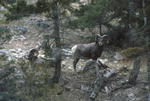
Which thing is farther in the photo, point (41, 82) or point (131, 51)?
point (41, 82)

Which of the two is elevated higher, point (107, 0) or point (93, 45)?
point (107, 0)

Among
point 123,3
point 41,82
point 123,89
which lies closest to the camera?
point 41,82

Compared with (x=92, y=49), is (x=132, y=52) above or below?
above

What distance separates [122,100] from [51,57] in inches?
110

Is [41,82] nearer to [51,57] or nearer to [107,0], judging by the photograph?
[51,57]

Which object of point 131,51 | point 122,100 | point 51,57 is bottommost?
point 122,100

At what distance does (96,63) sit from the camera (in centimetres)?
1147

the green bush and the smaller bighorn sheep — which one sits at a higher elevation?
the green bush

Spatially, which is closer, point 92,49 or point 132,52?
point 132,52

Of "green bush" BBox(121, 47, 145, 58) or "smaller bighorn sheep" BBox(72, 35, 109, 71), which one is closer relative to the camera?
"green bush" BBox(121, 47, 145, 58)

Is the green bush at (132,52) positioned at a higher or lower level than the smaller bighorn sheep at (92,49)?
higher

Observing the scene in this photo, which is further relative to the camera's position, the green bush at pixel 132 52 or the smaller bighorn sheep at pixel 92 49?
the smaller bighorn sheep at pixel 92 49

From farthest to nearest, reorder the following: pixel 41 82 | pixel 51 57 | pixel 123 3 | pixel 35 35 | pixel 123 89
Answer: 1. pixel 35 35
2. pixel 123 3
3. pixel 123 89
4. pixel 51 57
5. pixel 41 82

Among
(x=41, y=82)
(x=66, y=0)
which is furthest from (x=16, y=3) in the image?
(x=41, y=82)
